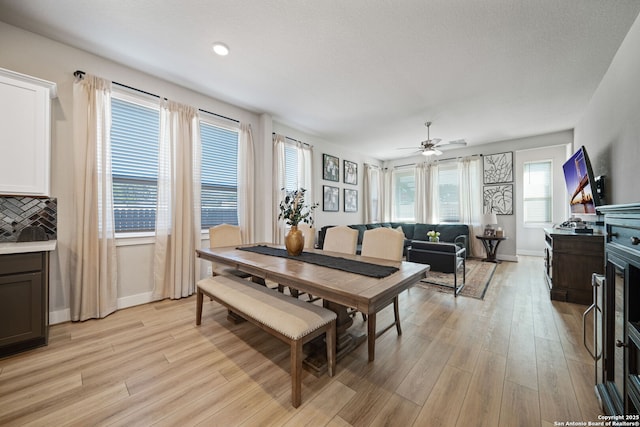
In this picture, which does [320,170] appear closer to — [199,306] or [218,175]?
[218,175]

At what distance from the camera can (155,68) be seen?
2.83 metres

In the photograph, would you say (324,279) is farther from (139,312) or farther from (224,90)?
(224,90)

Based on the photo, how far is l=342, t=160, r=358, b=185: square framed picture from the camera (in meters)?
6.22

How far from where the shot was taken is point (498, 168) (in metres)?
5.75

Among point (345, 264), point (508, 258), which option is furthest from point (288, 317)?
point (508, 258)

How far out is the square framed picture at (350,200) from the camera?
6246 millimetres

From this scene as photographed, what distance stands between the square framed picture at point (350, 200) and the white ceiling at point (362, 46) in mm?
2637

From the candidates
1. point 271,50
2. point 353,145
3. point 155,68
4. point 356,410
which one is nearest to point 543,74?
point 271,50

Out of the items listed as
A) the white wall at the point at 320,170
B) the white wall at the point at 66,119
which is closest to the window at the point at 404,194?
the white wall at the point at 320,170

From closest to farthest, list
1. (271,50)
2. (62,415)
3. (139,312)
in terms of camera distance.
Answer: (62,415), (271,50), (139,312)

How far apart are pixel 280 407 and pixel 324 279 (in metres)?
0.78

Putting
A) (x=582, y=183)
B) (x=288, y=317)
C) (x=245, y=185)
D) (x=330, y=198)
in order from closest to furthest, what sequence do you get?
(x=288, y=317), (x=582, y=183), (x=245, y=185), (x=330, y=198)

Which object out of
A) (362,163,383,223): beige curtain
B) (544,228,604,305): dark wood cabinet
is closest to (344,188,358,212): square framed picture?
(362,163,383,223): beige curtain

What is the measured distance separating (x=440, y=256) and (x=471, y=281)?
3.32 feet
